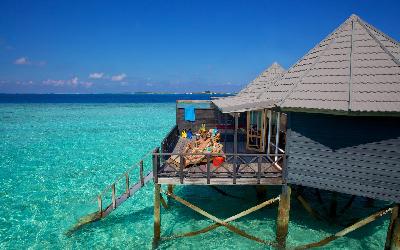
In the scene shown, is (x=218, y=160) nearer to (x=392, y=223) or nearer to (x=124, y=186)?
(x=392, y=223)

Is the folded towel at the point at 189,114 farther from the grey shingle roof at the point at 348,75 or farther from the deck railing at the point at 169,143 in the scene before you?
the grey shingle roof at the point at 348,75

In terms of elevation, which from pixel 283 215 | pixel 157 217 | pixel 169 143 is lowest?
pixel 157 217

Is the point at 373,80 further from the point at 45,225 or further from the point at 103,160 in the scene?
the point at 103,160

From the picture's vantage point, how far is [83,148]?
29.3 meters

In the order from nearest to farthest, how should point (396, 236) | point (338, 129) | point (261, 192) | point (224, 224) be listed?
point (338, 129) < point (396, 236) < point (224, 224) < point (261, 192)

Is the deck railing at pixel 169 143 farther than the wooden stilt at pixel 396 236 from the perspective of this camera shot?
Yes

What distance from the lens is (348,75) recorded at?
9.22 m

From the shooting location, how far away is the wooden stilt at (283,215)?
10102 millimetres

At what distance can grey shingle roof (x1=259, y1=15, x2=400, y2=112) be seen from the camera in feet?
27.3

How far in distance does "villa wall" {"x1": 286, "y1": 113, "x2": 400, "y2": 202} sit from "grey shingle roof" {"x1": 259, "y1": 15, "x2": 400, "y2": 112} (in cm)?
57

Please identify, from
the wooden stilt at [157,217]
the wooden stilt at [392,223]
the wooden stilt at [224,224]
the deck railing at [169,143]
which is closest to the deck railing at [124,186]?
the deck railing at [169,143]

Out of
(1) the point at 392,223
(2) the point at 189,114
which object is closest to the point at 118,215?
(2) the point at 189,114

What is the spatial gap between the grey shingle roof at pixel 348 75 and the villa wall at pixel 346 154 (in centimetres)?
57

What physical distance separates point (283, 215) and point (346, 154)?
3222 mm
